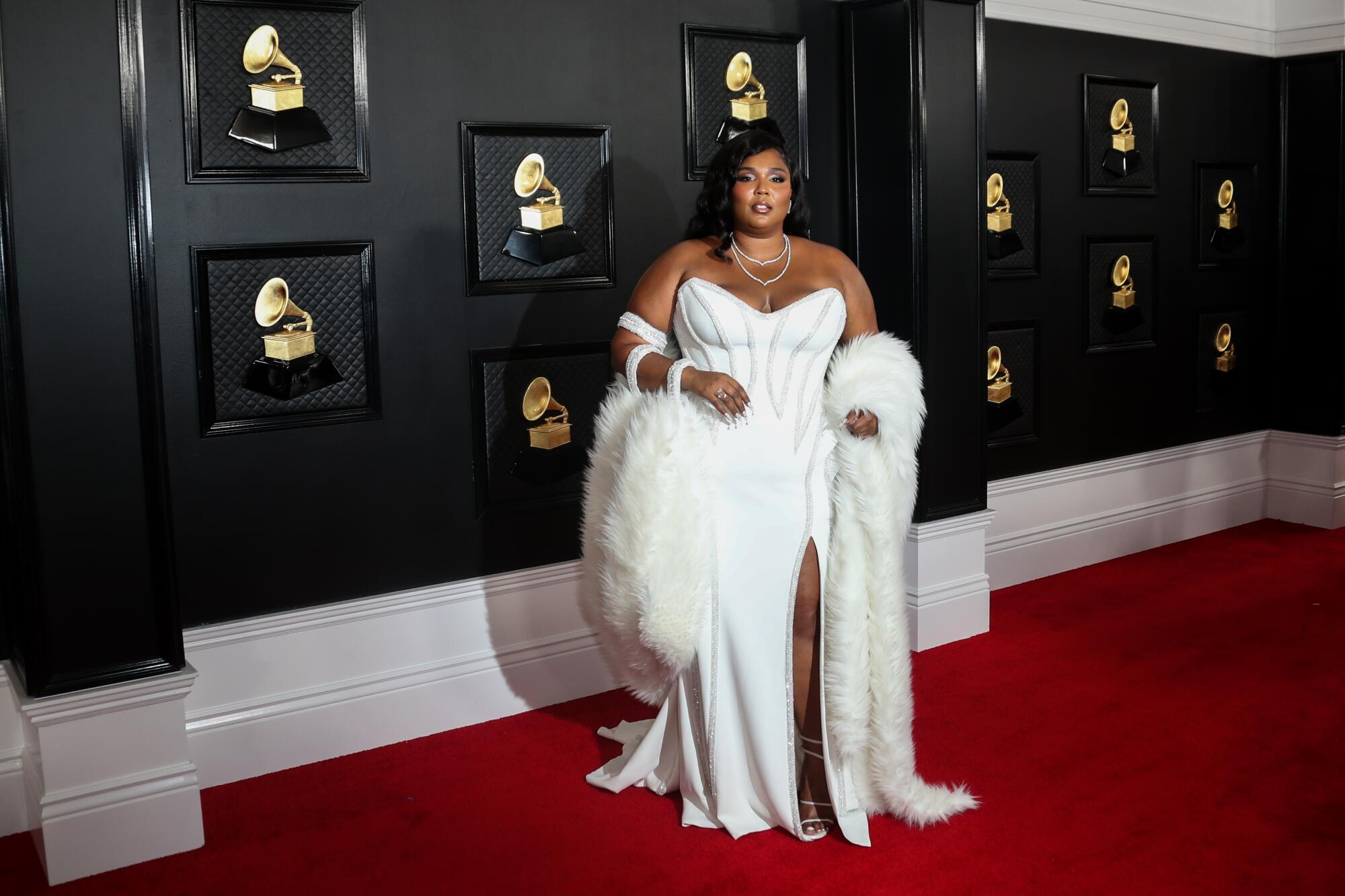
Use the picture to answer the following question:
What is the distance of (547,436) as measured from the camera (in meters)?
4.31

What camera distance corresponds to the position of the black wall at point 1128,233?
5.64 m

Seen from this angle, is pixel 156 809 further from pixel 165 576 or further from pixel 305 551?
pixel 305 551

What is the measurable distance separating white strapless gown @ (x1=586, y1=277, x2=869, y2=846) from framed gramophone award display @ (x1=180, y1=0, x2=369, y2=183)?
1289 mm

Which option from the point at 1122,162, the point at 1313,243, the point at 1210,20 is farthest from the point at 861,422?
the point at 1313,243

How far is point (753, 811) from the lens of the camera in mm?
3398

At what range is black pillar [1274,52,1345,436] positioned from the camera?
6.53 m

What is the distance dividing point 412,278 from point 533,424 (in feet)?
2.17

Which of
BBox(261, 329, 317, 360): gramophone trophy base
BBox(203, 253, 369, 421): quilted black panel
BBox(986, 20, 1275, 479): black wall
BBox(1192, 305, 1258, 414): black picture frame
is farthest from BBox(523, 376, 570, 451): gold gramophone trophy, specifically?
BBox(1192, 305, 1258, 414): black picture frame

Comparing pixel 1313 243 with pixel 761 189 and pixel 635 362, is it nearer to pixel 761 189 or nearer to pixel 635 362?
pixel 761 189

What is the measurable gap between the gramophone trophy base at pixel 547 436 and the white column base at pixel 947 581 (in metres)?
1.49

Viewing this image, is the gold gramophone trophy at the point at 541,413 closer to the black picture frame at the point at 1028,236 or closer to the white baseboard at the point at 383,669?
the white baseboard at the point at 383,669

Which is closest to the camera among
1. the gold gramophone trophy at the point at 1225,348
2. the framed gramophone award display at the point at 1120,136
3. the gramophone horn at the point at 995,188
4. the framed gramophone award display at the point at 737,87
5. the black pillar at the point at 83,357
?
the black pillar at the point at 83,357

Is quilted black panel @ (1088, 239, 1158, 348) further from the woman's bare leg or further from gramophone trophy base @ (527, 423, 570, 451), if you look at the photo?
the woman's bare leg

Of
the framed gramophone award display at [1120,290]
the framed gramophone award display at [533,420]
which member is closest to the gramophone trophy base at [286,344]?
the framed gramophone award display at [533,420]
